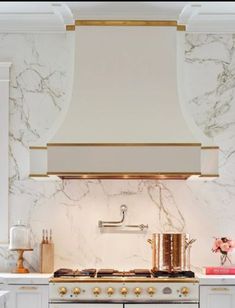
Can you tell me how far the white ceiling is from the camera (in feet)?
15.8

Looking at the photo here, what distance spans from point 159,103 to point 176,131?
9.3 inches

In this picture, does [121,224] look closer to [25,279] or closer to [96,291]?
[96,291]

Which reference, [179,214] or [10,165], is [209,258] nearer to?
[179,214]

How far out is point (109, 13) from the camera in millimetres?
4875

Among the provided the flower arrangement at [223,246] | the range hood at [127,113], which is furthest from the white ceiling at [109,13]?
the flower arrangement at [223,246]

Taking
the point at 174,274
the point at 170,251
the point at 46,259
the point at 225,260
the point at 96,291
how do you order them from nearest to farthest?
the point at 96,291
the point at 174,274
the point at 170,251
the point at 46,259
the point at 225,260

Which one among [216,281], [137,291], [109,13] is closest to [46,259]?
[137,291]

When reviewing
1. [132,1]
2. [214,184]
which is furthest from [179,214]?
[132,1]

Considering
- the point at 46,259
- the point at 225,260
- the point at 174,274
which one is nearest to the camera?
the point at 174,274

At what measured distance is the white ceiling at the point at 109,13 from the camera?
481 cm

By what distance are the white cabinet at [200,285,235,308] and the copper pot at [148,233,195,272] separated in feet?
1.00

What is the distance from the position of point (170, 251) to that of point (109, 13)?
5.76 ft

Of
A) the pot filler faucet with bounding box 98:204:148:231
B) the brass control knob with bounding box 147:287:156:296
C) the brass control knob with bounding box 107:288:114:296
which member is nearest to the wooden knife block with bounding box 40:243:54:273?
the pot filler faucet with bounding box 98:204:148:231

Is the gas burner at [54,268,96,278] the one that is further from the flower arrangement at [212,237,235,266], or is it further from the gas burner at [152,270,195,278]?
the flower arrangement at [212,237,235,266]
